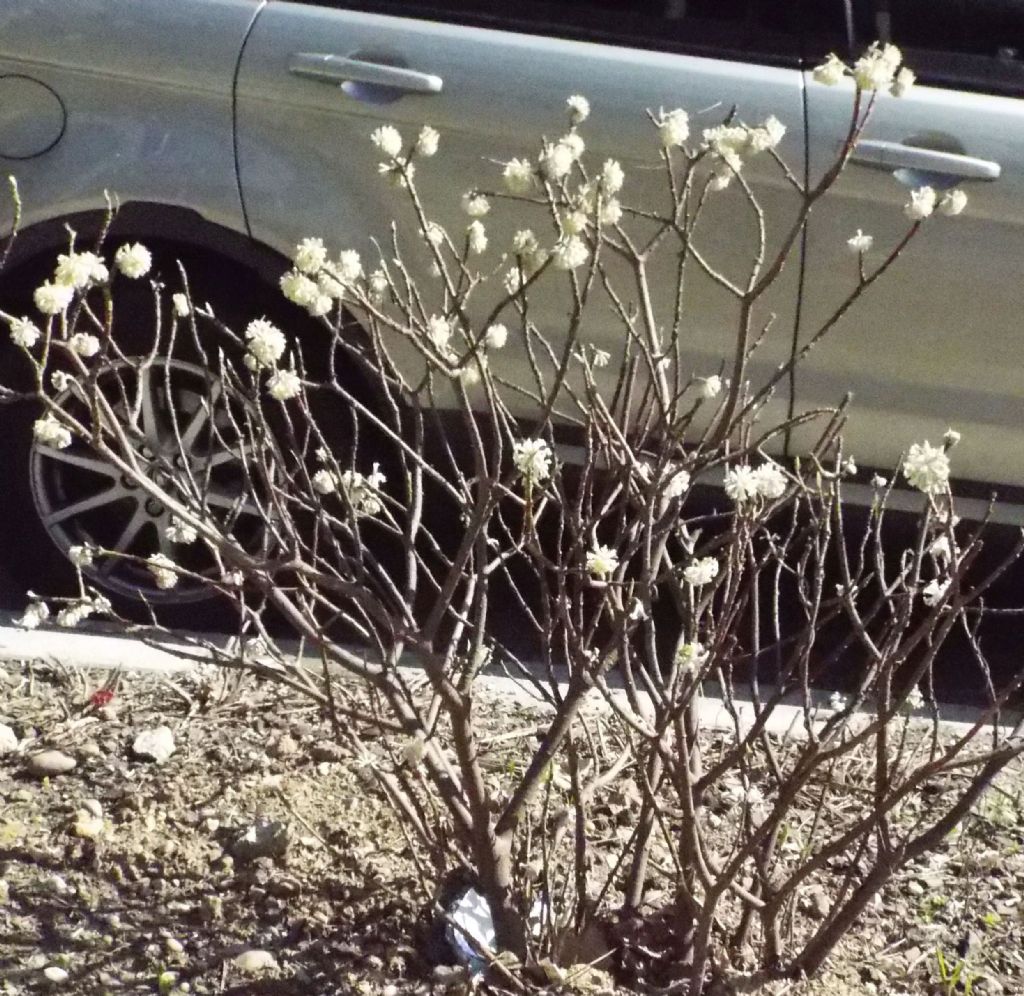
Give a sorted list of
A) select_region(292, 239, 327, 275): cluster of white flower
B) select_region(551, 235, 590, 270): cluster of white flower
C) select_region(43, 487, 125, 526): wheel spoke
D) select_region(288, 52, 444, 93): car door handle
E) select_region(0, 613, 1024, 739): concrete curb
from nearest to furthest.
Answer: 1. select_region(551, 235, 590, 270): cluster of white flower
2. select_region(292, 239, 327, 275): cluster of white flower
3. select_region(0, 613, 1024, 739): concrete curb
4. select_region(288, 52, 444, 93): car door handle
5. select_region(43, 487, 125, 526): wheel spoke

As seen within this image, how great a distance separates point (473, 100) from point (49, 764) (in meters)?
1.76

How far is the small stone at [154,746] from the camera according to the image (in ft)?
8.20

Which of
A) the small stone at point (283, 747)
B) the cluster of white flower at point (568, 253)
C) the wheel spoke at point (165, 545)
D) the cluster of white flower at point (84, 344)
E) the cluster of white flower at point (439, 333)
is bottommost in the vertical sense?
the small stone at point (283, 747)

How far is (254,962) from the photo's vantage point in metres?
2.02

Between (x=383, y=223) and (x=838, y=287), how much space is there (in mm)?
1139

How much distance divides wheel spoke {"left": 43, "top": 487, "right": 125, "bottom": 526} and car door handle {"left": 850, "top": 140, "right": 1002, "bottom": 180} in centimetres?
205

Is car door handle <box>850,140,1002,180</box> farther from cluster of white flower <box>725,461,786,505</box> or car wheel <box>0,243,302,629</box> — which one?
cluster of white flower <box>725,461,786,505</box>

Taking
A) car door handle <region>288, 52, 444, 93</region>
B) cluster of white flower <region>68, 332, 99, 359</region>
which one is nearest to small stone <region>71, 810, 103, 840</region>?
cluster of white flower <region>68, 332, 99, 359</region>

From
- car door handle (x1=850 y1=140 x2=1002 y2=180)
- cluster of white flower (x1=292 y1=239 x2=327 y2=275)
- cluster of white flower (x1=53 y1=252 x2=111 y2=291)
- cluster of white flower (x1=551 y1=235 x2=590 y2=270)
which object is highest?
car door handle (x1=850 y1=140 x2=1002 y2=180)

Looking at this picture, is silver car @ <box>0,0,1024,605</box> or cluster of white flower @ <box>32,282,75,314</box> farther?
silver car @ <box>0,0,1024,605</box>

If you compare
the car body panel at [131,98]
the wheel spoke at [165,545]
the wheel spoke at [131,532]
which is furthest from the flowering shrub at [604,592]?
the car body panel at [131,98]

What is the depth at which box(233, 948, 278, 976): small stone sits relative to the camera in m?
2.02

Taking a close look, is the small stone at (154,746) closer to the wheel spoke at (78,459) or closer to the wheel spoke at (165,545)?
the wheel spoke at (165,545)

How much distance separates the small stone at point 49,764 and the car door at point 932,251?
200 centimetres
